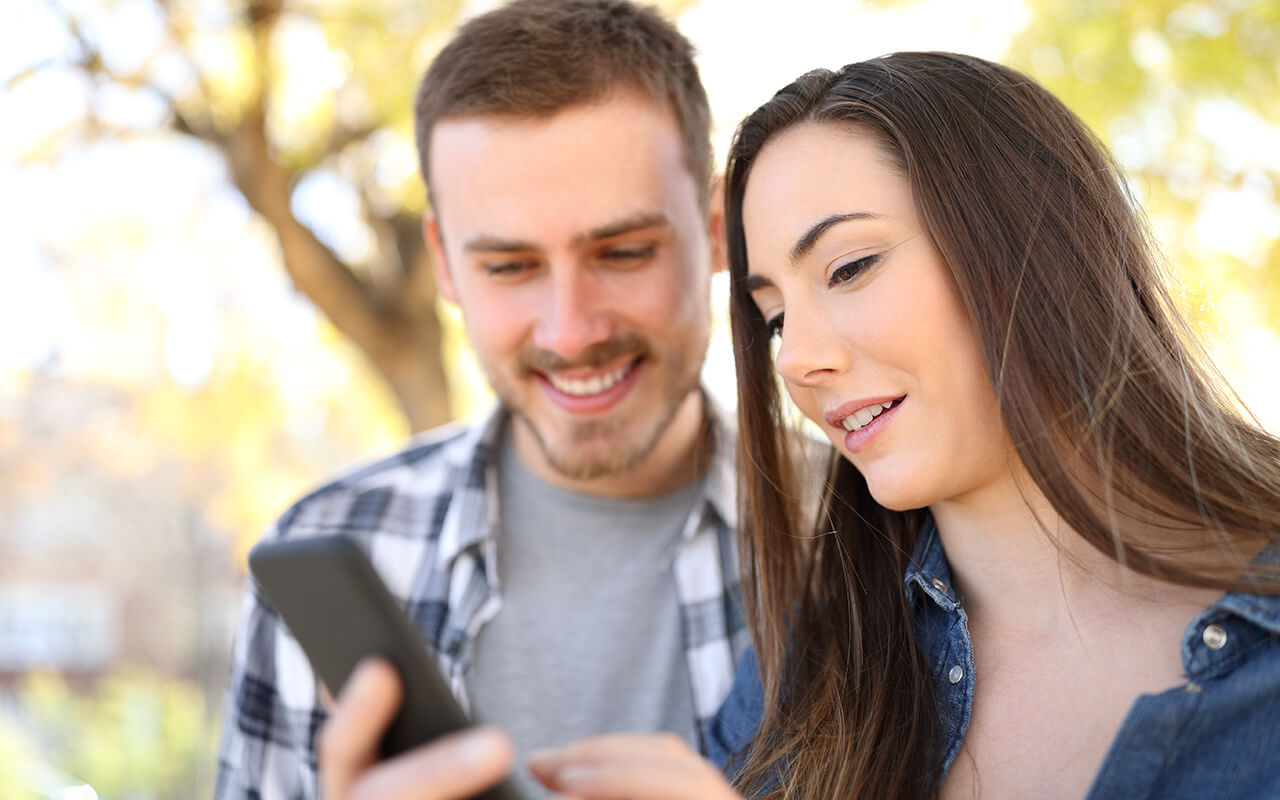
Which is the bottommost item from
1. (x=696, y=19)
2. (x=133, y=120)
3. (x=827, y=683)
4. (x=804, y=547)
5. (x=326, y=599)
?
(x=827, y=683)

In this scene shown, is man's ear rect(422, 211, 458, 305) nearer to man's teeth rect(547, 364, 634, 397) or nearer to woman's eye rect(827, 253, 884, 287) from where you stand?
man's teeth rect(547, 364, 634, 397)

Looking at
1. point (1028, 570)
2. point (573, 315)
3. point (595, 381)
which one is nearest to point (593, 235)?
point (573, 315)

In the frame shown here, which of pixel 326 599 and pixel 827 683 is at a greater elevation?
pixel 326 599

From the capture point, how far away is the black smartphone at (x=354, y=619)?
111 centimetres

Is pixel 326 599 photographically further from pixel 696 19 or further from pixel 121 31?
pixel 121 31

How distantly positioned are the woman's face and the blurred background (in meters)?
0.40

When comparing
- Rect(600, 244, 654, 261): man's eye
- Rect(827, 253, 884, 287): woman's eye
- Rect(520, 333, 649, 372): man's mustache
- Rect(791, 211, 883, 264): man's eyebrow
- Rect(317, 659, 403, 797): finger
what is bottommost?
Rect(317, 659, 403, 797): finger

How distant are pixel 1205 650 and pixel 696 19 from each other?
153 inches

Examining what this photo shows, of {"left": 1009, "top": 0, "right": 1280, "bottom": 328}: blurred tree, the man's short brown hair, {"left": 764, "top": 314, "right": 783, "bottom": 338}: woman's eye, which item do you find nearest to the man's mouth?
the man's short brown hair

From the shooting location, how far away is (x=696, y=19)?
4879 mm

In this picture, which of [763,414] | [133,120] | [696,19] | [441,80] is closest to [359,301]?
[133,120]

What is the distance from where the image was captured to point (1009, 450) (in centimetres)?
185

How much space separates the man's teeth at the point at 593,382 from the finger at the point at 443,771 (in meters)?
1.74

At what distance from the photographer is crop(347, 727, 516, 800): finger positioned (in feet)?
3.61
